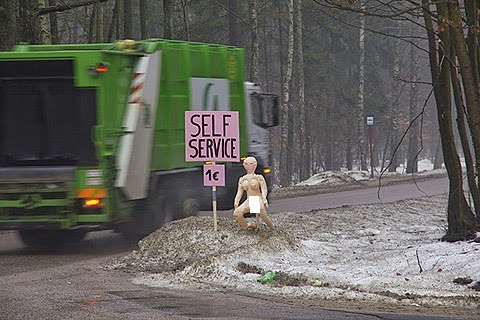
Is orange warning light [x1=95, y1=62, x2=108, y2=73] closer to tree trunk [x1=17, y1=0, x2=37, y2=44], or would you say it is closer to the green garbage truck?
the green garbage truck

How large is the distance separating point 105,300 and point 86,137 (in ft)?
17.5

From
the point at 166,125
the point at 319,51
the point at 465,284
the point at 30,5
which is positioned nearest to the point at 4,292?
the point at 465,284

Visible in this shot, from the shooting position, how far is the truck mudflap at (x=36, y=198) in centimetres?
1543

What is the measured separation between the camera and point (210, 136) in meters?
15.0

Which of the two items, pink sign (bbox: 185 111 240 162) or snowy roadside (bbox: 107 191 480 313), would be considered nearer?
snowy roadside (bbox: 107 191 480 313)

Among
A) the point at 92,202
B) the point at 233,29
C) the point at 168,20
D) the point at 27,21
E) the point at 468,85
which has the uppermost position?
the point at 233,29

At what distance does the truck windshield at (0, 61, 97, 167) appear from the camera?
620 inches

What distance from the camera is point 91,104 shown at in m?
15.6

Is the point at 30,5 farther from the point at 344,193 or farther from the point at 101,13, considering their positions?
the point at 344,193

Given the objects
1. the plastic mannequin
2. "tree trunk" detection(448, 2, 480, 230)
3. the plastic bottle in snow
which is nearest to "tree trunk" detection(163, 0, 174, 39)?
the plastic mannequin

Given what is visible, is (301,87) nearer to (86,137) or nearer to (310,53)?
(310,53)

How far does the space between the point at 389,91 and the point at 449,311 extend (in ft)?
215

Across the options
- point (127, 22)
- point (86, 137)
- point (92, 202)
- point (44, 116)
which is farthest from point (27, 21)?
point (92, 202)

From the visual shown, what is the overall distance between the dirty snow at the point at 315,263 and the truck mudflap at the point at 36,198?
1367mm
